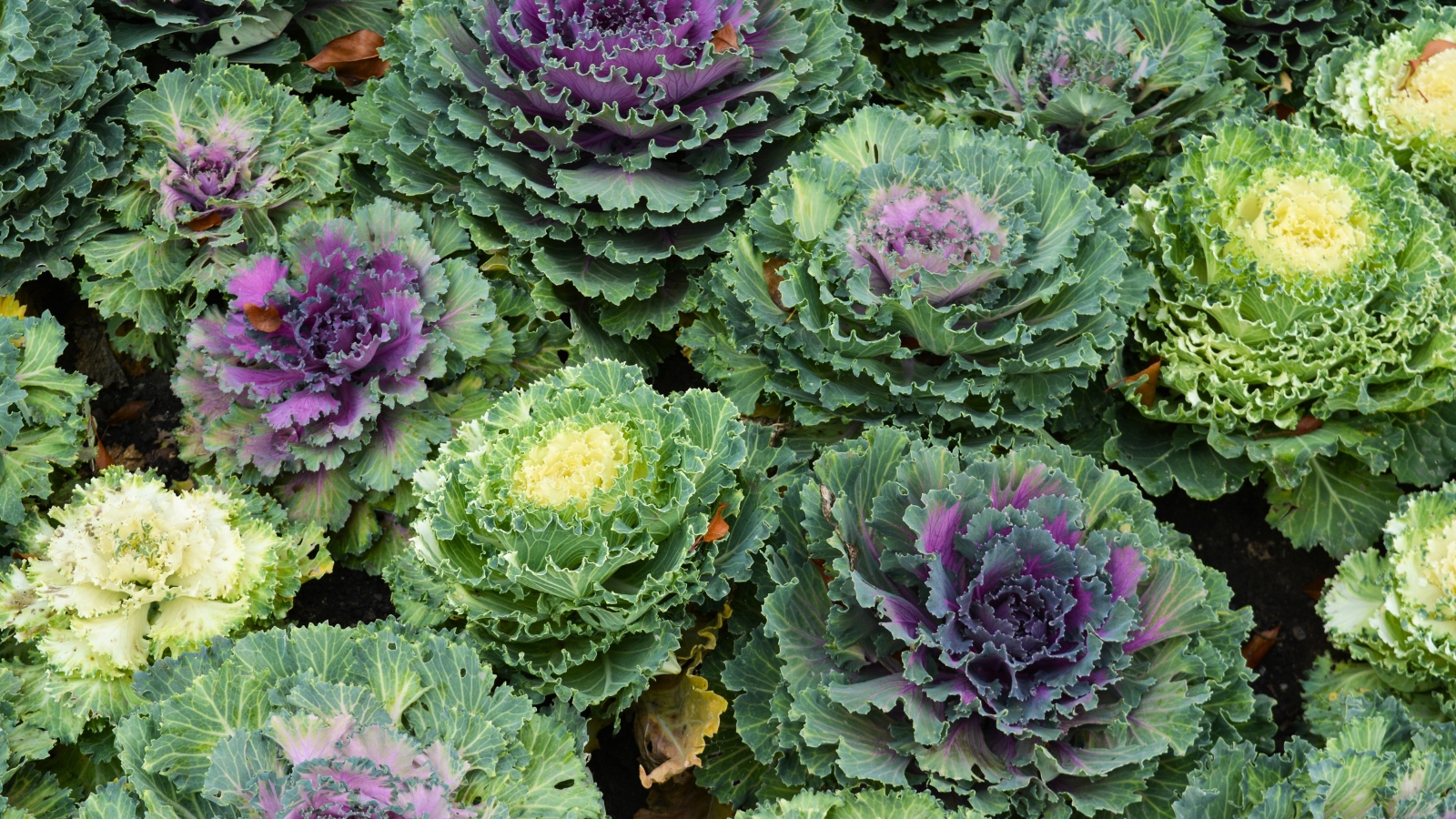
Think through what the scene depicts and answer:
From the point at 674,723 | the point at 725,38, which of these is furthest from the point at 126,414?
the point at 725,38

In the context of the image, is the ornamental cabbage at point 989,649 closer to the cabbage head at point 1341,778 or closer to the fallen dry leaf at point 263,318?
the cabbage head at point 1341,778

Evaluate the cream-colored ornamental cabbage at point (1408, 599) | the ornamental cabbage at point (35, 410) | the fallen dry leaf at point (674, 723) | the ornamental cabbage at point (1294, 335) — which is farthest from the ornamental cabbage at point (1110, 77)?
the ornamental cabbage at point (35, 410)

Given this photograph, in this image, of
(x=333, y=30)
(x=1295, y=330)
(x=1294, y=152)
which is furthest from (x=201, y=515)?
(x=1294, y=152)

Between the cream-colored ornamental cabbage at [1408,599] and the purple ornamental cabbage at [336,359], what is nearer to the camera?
the cream-colored ornamental cabbage at [1408,599]

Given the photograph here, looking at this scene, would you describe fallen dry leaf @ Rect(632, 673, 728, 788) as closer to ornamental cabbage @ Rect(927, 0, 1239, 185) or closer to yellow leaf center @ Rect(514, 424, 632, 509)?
yellow leaf center @ Rect(514, 424, 632, 509)

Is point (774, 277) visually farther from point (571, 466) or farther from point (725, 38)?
point (571, 466)

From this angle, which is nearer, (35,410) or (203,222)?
(35,410)

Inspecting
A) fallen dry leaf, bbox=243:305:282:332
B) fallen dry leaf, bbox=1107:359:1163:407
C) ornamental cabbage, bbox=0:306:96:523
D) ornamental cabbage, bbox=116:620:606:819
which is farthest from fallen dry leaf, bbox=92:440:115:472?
fallen dry leaf, bbox=1107:359:1163:407
